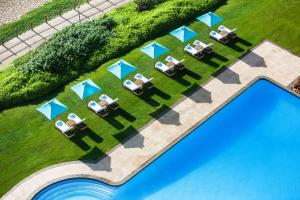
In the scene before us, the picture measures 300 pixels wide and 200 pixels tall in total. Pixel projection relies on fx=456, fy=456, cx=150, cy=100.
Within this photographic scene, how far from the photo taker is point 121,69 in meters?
31.4

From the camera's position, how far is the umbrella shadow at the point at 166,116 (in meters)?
30.0

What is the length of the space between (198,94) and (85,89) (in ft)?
25.7

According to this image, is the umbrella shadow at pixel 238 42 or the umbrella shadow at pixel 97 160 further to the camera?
the umbrella shadow at pixel 238 42

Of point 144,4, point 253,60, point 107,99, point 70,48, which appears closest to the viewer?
point 107,99

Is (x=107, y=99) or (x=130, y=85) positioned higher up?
(x=130, y=85)

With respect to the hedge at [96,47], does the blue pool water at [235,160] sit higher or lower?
lower

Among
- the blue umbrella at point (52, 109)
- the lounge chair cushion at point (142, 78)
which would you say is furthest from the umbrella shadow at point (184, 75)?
the blue umbrella at point (52, 109)

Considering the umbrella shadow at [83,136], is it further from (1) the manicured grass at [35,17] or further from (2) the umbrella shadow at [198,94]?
(1) the manicured grass at [35,17]

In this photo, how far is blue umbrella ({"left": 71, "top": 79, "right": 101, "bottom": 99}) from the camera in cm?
2989

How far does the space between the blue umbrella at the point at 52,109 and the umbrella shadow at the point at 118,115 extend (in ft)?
10.0

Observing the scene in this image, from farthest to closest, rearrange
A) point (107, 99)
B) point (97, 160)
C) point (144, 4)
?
1. point (144, 4)
2. point (107, 99)
3. point (97, 160)

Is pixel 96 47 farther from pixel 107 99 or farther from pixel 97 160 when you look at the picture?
pixel 97 160

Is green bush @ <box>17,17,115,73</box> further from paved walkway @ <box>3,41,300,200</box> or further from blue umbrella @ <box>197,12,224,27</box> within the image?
paved walkway @ <box>3,41,300,200</box>

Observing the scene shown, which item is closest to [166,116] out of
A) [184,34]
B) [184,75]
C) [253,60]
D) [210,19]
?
[184,75]
